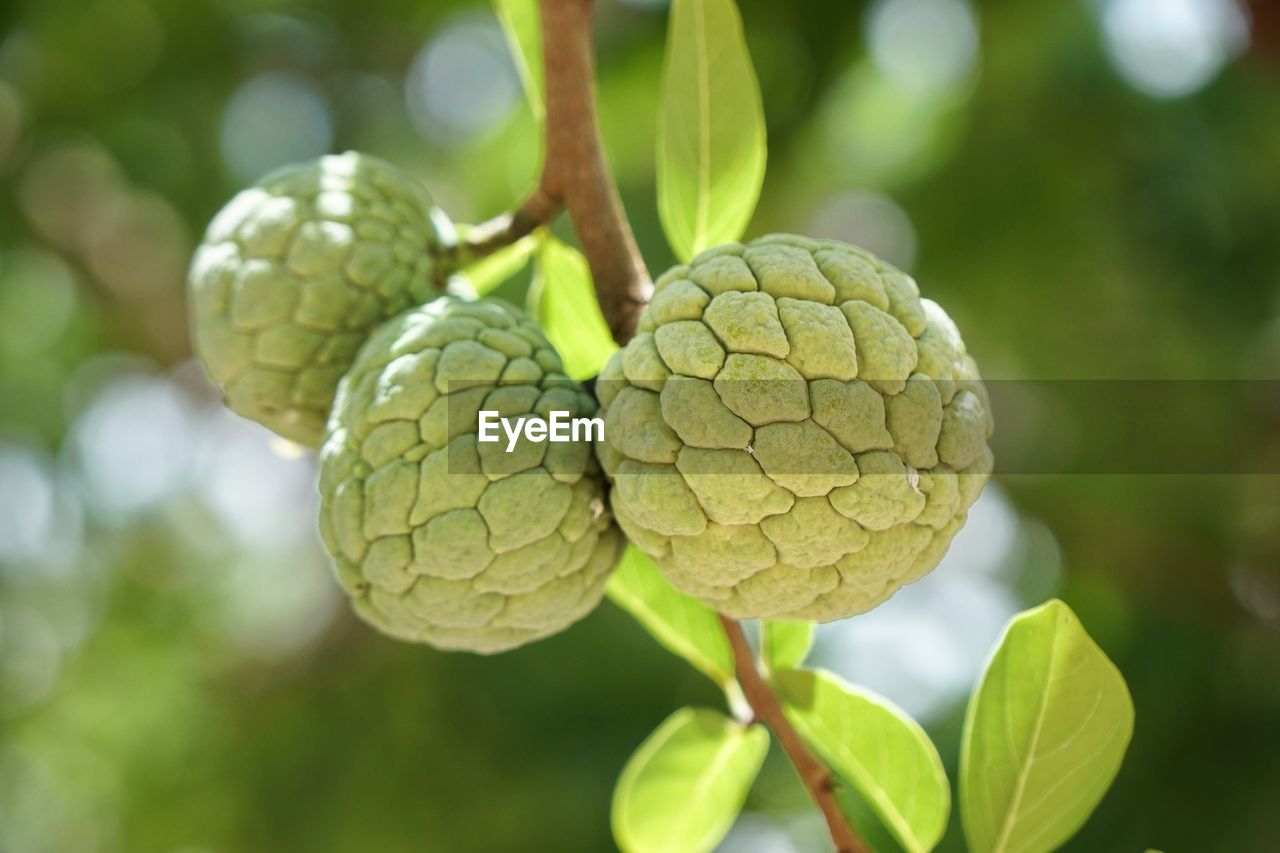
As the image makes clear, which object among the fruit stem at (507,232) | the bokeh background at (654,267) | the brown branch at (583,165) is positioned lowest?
the bokeh background at (654,267)

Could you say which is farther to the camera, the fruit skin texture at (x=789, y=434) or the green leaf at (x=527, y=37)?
the green leaf at (x=527, y=37)

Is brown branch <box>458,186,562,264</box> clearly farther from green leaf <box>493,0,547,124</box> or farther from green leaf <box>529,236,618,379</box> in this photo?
green leaf <box>493,0,547,124</box>

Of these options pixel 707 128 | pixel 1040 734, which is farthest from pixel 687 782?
pixel 707 128

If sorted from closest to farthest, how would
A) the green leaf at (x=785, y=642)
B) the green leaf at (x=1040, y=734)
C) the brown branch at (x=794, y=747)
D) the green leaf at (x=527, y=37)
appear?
the green leaf at (x=1040, y=734)
the brown branch at (x=794, y=747)
the green leaf at (x=785, y=642)
the green leaf at (x=527, y=37)

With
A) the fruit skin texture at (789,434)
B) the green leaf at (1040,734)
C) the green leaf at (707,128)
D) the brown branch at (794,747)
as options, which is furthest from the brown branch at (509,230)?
the green leaf at (1040,734)

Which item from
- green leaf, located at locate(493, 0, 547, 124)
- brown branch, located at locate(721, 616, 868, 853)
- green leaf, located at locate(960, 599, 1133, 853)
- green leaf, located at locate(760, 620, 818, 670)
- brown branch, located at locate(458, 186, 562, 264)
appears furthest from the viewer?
green leaf, located at locate(493, 0, 547, 124)

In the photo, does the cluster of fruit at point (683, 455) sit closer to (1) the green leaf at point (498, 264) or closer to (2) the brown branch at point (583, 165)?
(2) the brown branch at point (583, 165)

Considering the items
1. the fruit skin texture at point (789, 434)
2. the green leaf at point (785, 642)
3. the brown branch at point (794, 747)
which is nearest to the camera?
the fruit skin texture at point (789, 434)

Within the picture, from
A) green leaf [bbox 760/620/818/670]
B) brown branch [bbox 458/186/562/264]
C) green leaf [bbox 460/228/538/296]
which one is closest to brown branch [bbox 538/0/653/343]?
brown branch [bbox 458/186/562/264]
